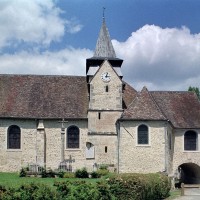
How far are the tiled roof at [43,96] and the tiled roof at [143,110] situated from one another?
4702mm

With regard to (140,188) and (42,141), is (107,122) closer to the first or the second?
(42,141)

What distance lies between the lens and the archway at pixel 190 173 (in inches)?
1753

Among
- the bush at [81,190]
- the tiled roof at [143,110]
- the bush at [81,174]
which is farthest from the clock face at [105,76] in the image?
the bush at [81,190]

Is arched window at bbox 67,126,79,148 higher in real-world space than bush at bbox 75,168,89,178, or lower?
higher

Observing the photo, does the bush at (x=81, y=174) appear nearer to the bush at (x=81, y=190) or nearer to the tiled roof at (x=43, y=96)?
the tiled roof at (x=43, y=96)

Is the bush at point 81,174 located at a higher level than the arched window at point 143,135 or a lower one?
lower

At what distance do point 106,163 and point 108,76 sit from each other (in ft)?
27.4

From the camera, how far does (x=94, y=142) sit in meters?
41.6

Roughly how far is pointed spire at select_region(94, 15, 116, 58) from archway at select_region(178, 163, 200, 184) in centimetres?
1370

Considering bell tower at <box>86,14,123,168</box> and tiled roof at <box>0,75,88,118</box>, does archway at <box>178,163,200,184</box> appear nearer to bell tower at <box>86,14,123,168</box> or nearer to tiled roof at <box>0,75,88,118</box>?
bell tower at <box>86,14,123,168</box>

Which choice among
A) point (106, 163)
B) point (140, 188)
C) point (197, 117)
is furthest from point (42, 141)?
point (140, 188)

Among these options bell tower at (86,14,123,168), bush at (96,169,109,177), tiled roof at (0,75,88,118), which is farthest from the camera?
tiled roof at (0,75,88,118)

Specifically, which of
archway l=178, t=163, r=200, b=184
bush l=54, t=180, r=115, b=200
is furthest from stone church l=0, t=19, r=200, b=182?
bush l=54, t=180, r=115, b=200

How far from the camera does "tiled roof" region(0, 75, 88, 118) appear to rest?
4209 cm
